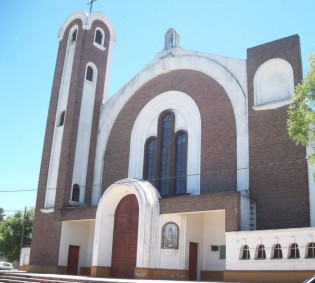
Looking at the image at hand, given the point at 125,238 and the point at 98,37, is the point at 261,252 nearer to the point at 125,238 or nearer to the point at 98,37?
the point at 125,238

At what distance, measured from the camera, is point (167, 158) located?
23.0 metres

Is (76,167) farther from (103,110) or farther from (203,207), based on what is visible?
(203,207)

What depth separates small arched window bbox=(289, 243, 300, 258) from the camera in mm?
15662

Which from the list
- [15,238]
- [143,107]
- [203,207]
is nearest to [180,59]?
[143,107]

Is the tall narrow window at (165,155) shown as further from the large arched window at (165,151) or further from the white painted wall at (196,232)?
the white painted wall at (196,232)

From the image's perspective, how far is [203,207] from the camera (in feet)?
60.5

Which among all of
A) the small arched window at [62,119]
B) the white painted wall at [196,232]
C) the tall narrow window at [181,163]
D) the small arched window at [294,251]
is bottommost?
the small arched window at [294,251]

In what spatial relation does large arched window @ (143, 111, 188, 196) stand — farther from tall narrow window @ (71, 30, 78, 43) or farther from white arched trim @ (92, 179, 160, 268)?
tall narrow window @ (71, 30, 78, 43)

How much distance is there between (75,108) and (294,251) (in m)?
14.8

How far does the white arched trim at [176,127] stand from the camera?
21641 millimetres

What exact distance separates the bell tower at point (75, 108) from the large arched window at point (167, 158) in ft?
12.9

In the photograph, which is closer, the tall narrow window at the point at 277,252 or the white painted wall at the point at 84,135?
the tall narrow window at the point at 277,252

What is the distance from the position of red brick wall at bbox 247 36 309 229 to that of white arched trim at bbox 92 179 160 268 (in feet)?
14.8

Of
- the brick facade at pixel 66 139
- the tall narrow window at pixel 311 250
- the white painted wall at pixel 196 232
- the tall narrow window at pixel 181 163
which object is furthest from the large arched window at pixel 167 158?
the tall narrow window at pixel 311 250
